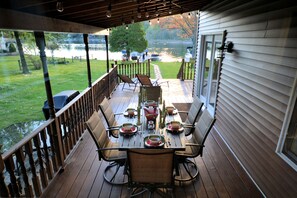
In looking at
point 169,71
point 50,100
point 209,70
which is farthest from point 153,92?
point 169,71

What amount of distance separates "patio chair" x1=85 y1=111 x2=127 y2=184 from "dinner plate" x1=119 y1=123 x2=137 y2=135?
27 cm

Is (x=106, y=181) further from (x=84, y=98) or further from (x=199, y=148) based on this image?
(x=84, y=98)

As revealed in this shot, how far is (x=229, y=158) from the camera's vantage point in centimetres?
349

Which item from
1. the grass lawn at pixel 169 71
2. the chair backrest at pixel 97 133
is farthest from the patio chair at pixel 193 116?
the grass lawn at pixel 169 71

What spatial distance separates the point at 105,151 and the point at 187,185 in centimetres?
129

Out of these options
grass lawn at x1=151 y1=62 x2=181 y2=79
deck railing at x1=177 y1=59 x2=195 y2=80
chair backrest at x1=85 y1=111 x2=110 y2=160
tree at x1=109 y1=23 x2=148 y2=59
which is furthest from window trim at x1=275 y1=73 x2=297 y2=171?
tree at x1=109 y1=23 x2=148 y2=59

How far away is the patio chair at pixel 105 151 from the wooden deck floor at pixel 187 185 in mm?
112

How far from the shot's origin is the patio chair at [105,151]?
8.56 ft

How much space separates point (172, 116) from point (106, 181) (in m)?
1.49

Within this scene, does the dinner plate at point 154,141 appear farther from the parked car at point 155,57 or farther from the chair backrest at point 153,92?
the parked car at point 155,57

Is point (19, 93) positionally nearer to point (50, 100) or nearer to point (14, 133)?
point (14, 133)

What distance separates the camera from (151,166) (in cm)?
208

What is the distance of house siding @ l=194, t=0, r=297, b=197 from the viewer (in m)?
2.30

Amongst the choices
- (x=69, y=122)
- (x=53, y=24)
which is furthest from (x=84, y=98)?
(x=53, y=24)
